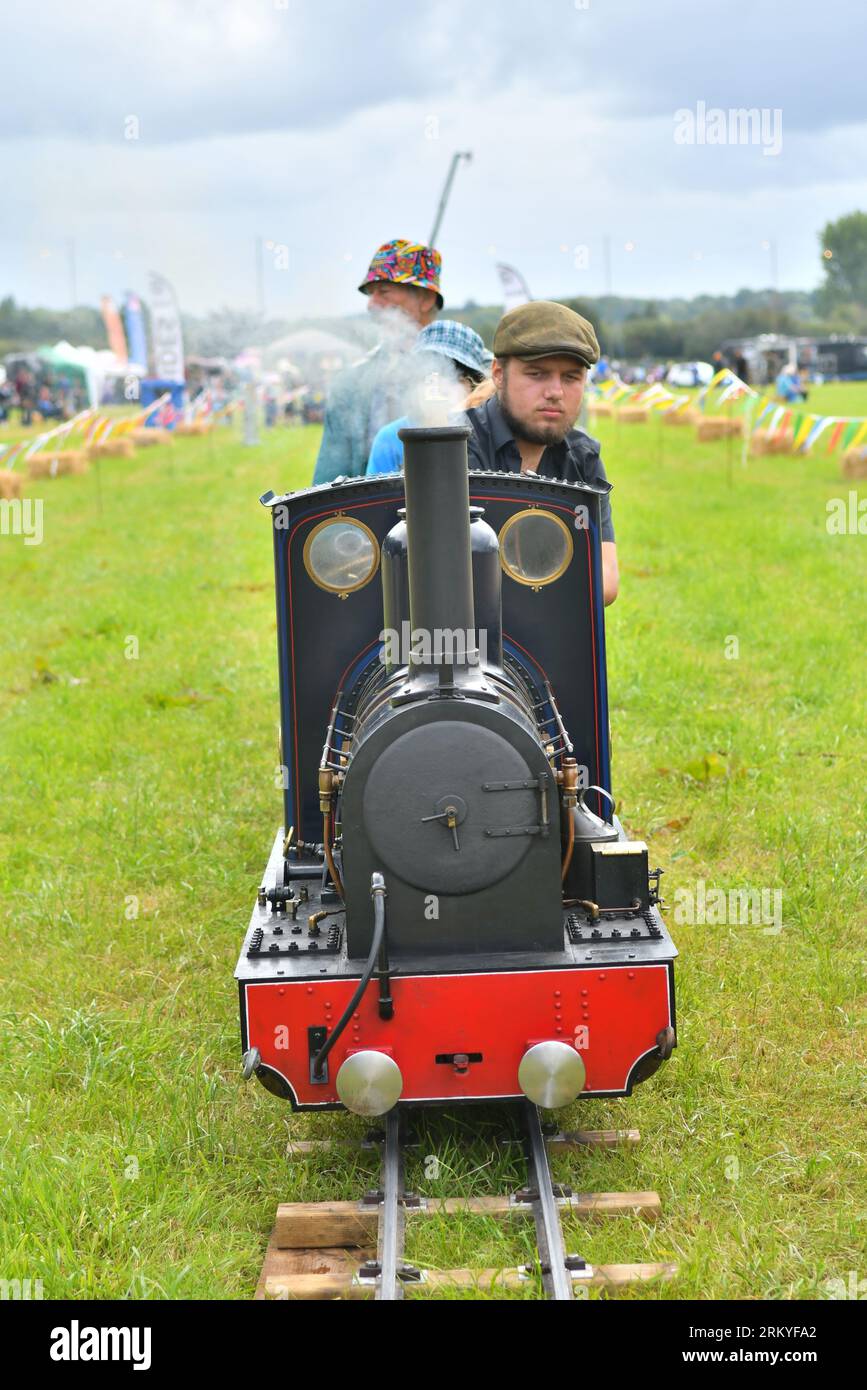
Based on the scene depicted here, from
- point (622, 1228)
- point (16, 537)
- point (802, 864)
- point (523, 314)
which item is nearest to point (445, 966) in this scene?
point (622, 1228)

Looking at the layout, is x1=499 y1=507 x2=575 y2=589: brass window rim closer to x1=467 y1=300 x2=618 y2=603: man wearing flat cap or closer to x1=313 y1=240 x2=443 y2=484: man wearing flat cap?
x1=467 y1=300 x2=618 y2=603: man wearing flat cap

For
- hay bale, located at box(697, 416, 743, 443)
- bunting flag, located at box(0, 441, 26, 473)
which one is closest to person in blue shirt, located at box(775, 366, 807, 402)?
hay bale, located at box(697, 416, 743, 443)

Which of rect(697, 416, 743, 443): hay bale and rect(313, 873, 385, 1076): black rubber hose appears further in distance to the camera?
rect(697, 416, 743, 443): hay bale

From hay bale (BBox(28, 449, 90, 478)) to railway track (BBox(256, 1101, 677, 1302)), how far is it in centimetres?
2617

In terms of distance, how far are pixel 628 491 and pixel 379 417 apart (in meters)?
15.4

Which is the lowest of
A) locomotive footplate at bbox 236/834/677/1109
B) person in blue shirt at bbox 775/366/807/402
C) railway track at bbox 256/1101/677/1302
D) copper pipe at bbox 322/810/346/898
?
railway track at bbox 256/1101/677/1302

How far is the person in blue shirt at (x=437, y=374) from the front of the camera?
5.21 m

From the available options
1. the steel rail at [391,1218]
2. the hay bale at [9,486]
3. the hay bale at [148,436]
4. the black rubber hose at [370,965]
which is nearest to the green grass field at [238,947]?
the steel rail at [391,1218]

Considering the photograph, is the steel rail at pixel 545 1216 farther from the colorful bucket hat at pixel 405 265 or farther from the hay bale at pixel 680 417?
the hay bale at pixel 680 417

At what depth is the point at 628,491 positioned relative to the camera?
21.0 metres

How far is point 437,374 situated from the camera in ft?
17.7

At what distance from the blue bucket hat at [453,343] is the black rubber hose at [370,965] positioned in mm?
2474

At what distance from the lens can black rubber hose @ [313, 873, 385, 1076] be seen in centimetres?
349
